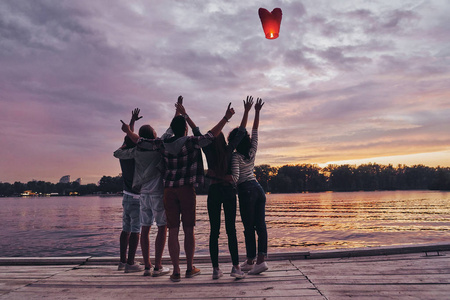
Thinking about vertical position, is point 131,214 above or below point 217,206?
below

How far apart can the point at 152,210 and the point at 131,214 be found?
0.71 metres

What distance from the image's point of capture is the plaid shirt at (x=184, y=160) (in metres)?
4.40

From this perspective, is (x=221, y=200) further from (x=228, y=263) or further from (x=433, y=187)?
(x=433, y=187)

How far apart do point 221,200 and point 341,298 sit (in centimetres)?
195

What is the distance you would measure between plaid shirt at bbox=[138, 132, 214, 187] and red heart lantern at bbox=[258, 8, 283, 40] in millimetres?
1549

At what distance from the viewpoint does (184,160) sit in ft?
14.6

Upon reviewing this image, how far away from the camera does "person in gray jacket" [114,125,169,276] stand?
15.6 feet

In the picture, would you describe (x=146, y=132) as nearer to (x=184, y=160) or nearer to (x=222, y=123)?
(x=184, y=160)

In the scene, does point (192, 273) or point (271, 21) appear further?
point (192, 273)

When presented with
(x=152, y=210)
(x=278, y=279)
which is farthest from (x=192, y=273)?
(x=278, y=279)

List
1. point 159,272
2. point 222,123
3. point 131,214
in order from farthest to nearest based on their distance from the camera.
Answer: point 131,214, point 159,272, point 222,123

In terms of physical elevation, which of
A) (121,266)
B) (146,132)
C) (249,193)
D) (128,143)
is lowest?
(121,266)

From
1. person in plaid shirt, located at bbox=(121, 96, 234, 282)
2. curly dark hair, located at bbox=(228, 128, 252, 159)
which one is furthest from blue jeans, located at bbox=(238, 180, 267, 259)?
person in plaid shirt, located at bbox=(121, 96, 234, 282)

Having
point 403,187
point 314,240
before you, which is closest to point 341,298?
point 314,240
